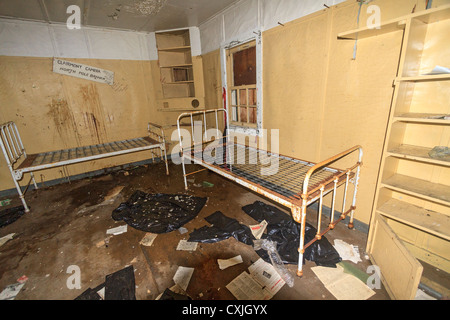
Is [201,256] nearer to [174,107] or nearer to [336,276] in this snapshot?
[336,276]

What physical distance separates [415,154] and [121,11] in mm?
4924

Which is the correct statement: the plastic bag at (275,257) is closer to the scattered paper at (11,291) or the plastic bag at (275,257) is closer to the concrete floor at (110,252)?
the concrete floor at (110,252)

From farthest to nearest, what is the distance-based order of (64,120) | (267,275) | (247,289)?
(64,120) → (267,275) → (247,289)

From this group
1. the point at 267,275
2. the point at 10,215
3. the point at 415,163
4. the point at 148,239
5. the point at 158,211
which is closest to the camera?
the point at 267,275

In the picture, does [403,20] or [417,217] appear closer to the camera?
[403,20]

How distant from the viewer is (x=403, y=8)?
1946mm

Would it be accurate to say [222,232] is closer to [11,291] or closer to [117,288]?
[117,288]

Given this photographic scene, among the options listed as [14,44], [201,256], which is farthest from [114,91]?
[201,256]

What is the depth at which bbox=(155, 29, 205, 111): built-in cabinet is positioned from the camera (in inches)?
200

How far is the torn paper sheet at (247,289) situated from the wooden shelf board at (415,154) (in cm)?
179

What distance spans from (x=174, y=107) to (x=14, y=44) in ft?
10.3

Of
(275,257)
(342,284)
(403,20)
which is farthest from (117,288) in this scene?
(403,20)

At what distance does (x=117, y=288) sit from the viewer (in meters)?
2.01

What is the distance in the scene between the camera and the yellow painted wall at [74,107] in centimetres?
400
